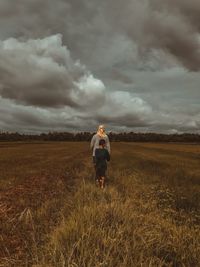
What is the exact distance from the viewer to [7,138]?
180250mm

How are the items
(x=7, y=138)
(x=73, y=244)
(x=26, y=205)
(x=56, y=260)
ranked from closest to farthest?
1. (x=56, y=260)
2. (x=73, y=244)
3. (x=26, y=205)
4. (x=7, y=138)

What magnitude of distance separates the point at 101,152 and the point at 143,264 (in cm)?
942

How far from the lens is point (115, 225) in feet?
23.1

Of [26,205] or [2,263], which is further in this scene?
[26,205]

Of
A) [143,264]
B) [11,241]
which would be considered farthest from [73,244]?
[11,241]

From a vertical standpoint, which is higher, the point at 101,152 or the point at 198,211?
the point at 101,152

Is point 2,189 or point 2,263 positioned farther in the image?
point 2,189

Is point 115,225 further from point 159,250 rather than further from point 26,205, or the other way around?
point 26,205

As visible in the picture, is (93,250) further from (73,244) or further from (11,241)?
(11,241)

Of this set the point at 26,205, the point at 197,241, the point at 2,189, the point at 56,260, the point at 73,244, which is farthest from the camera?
the point at 2,189

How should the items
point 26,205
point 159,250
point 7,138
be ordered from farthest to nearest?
point 7,138 < point 26,205 < point 159,250

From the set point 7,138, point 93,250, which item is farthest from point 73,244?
point 7,138

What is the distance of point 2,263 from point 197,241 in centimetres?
334

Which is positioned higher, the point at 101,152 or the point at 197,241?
the point at 101,152
